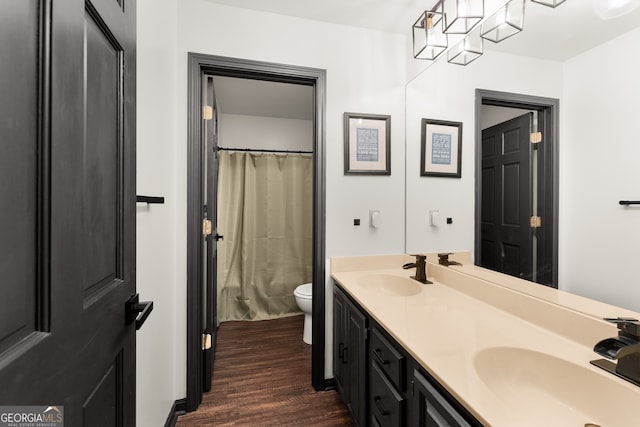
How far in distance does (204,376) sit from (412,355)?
151 centimetres

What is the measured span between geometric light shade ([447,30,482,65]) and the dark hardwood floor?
83.6 inches

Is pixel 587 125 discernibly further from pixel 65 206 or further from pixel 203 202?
pixel 203 202

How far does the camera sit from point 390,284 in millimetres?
1754

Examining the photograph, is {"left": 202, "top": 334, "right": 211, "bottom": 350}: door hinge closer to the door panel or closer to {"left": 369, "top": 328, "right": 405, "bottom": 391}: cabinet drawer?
{"left": 369, "top": 328, "right": 405, "bottom": 391}: cabinet drawer

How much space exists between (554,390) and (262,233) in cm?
269

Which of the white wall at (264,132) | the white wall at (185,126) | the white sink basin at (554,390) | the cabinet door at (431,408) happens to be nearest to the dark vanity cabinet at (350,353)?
the white wall at (185,126)

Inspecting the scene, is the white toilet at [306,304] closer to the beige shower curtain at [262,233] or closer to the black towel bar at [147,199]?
the beige shower curtain at [262,233]

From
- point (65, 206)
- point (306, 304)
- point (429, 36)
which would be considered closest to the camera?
point (65, 206)

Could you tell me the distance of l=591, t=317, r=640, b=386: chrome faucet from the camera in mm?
696

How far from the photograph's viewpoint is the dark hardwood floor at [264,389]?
157 centimetres

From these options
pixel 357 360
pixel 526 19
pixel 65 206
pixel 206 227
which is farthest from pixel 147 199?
pixel 526 19

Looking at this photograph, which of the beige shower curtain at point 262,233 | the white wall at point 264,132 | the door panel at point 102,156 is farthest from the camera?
the white wall at point 264,132

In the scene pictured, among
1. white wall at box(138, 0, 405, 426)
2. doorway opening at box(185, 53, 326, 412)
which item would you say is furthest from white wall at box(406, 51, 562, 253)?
doorway opening at box(185, 53, 326, 412)

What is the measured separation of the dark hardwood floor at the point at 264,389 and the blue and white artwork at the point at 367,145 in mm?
1589
